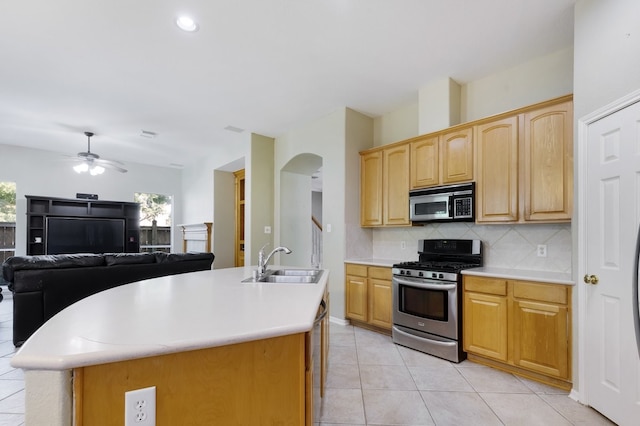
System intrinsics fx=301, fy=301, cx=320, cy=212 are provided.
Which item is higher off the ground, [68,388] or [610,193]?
[610,193]

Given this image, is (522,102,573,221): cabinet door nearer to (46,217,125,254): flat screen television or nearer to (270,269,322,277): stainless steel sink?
(270,269,322,277): stainless steel sink

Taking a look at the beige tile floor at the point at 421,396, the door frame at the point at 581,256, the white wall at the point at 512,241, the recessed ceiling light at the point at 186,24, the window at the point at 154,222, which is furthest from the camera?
the window at the point at 154,222

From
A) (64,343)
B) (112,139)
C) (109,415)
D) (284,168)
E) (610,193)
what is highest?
(112,139)

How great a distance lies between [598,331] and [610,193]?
921 mm

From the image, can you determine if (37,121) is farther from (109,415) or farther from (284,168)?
(109,415)

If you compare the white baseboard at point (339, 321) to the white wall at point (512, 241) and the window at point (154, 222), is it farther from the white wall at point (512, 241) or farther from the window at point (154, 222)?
the window at point (154, 222)

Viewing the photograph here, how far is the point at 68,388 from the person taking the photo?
0.89 m

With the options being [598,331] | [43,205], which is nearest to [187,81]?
[598,331]

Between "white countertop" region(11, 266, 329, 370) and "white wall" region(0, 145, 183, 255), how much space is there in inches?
213

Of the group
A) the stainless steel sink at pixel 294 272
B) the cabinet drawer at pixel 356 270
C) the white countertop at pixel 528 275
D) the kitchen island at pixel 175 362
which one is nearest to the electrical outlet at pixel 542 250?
the white countertop at pixel 528 275

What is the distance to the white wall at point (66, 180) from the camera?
5.98 metres

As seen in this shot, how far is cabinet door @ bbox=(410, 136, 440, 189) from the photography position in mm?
3376

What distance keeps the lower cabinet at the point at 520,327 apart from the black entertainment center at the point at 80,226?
287 inches

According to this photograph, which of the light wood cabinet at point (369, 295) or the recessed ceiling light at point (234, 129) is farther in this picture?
the recessed ceiling light at point (234, 129)
